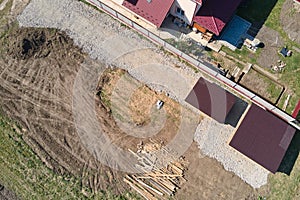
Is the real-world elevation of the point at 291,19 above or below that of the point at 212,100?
above

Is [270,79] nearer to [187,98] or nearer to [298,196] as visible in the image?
[187,98]

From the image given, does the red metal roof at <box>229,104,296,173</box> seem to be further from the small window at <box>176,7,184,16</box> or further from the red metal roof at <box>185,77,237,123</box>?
the small window at <box>176,7,184,16</box>

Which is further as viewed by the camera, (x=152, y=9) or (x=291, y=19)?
(x=291, y=19)

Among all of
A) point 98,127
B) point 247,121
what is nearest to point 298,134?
point 247,121

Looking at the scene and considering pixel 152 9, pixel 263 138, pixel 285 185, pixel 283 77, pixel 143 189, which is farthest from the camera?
pixel 283 77

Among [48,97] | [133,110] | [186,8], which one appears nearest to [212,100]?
[133,110]

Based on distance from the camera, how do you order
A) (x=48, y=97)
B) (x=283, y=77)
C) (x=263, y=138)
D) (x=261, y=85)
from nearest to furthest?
1. (x=263, y=138)
2. (x=48, y=97)
3. (x=261, y=85)
4. (x=283, y=77)

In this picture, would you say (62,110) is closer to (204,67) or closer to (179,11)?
(204,67)
